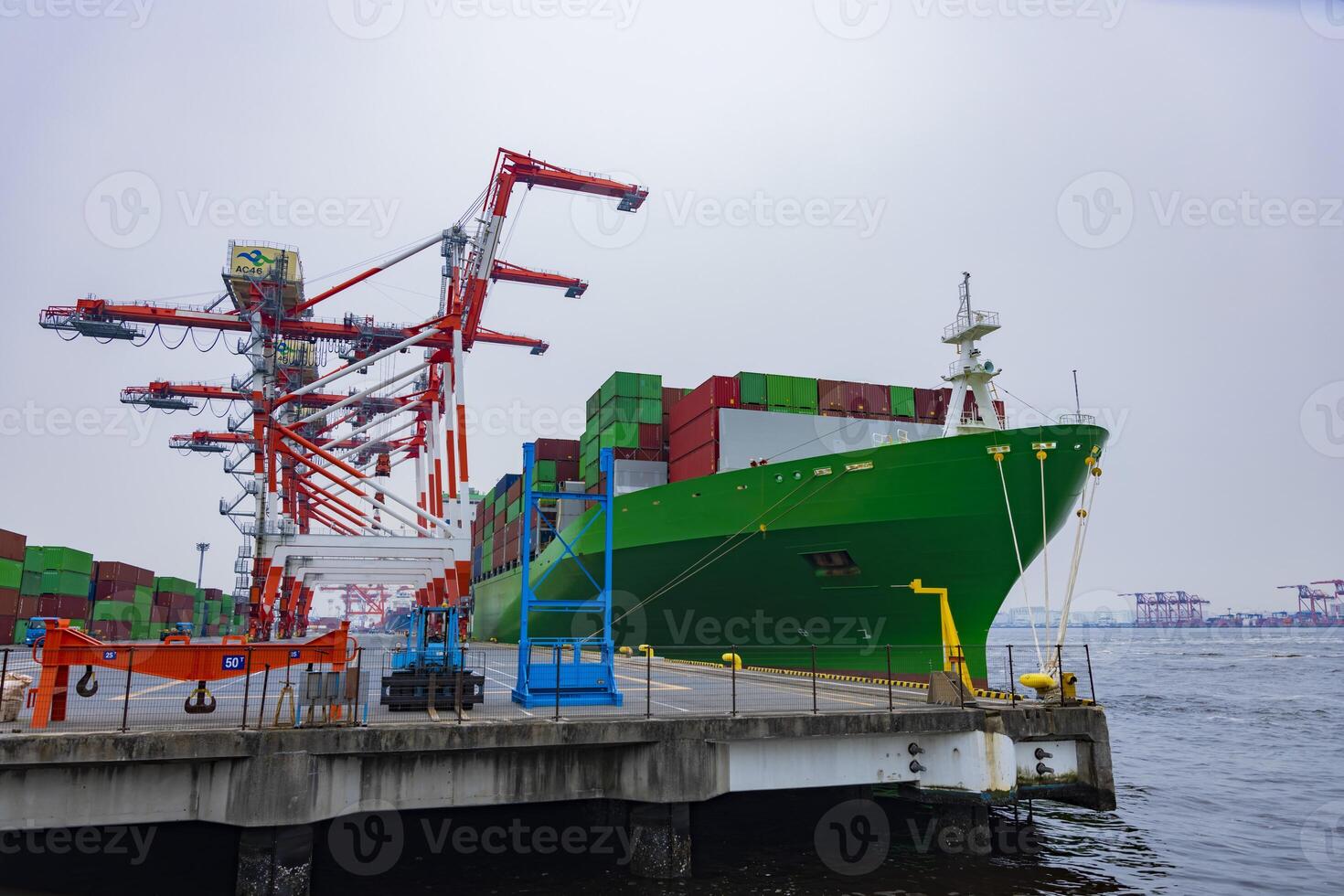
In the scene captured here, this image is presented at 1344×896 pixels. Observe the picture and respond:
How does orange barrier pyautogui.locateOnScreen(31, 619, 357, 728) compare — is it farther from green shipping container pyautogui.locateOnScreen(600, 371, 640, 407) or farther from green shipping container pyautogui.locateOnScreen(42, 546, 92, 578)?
green shipping container pyautogui.locateOnScreen(42, 546, 92, 578)

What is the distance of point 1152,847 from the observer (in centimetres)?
1512

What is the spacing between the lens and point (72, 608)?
5503 centimetres

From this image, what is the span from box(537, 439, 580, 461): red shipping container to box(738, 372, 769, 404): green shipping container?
16.9 metres

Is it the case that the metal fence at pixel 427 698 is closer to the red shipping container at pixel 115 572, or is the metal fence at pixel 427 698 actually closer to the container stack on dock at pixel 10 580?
the container stack on dock at pixel 10 580

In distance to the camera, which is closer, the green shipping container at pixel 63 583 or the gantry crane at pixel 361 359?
the gantry crane at pixel 361 359

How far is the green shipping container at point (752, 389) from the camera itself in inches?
1190

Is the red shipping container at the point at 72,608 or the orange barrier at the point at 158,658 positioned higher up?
the red shipping container at the point at 72,608

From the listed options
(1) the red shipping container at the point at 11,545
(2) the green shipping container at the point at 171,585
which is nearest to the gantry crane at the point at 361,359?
(1) the red shipping container at the point at 11,545

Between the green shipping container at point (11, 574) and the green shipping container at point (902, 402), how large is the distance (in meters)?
47.8

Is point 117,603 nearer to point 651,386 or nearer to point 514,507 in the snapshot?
point 514,507

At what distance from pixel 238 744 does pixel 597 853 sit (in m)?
5.90

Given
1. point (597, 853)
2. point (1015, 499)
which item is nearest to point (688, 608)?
point (1015, 499)

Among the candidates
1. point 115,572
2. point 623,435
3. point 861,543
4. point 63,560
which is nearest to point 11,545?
point 63,560

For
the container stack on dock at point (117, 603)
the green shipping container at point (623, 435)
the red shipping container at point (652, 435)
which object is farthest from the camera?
the container stack on dock at point (117, 603)
